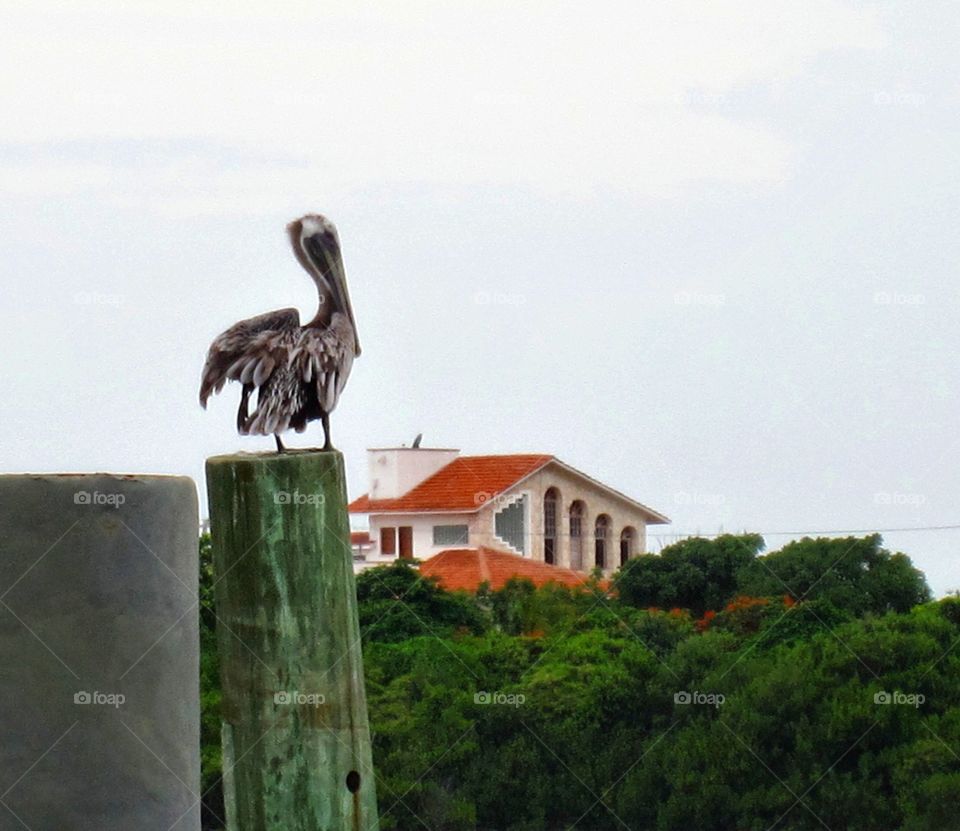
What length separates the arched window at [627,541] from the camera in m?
57.5

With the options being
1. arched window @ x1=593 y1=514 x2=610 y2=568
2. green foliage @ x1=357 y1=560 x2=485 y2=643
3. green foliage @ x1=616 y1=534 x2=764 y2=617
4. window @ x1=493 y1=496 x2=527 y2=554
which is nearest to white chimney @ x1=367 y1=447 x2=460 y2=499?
window @ x1=493 y1=496 x2=527 y2=554

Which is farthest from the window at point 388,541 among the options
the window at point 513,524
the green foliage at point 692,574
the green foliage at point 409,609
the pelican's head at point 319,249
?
the pelican's head at point 319,249

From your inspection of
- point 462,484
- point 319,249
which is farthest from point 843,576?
point 462,484

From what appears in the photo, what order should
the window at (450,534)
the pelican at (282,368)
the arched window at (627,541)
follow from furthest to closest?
the arched window at (627,541), the window at (450,534), the pelican at (282,368)

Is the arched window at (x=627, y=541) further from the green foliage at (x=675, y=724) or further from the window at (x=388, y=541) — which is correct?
the green foliage at (x=675, y=724)

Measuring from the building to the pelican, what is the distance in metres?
43.9

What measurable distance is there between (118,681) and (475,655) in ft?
59.5

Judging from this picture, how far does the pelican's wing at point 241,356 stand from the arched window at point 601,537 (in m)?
52.0

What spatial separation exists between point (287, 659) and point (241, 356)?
111 centimetres

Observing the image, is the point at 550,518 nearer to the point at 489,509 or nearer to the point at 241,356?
the point at 489,509

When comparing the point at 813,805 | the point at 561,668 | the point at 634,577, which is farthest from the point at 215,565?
the point at 634,577

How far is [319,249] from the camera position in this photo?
617 cm

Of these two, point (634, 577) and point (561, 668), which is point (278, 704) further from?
point (634, 577)

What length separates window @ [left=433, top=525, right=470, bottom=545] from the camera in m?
51.5
